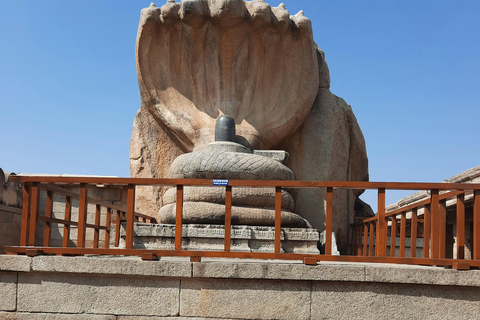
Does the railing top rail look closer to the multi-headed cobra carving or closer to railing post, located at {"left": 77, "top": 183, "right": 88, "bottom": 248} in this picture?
railing post, located at {"left": 77, "top": 183, "right": 88, "bottom": 248}

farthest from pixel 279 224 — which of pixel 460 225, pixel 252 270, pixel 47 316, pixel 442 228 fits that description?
pixel 47 316

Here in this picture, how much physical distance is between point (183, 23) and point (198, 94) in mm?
1006

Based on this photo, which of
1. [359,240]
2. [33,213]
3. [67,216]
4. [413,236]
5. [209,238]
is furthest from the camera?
[359,240]

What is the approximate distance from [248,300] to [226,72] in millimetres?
4207

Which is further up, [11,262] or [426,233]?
[426,233]

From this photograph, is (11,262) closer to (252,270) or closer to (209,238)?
(252,270)

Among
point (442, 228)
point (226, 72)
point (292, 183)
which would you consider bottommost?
point (442, 228)

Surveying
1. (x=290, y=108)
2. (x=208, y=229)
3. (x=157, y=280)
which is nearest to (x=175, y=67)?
(x=290, y=108)

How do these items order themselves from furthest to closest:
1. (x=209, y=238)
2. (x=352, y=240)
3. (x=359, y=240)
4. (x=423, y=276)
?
(x=352, y=240) < (x=359, y=240) < (x=209, y=238) < (x=423, y=276)

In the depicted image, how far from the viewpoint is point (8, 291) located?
11.1ft

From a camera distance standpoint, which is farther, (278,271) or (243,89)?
(243,89)

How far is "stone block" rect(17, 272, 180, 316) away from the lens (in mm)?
3268

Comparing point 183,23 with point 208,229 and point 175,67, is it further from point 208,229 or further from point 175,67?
point 208,229

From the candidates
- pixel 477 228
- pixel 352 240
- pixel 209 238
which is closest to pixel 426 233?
pixel 477 228
